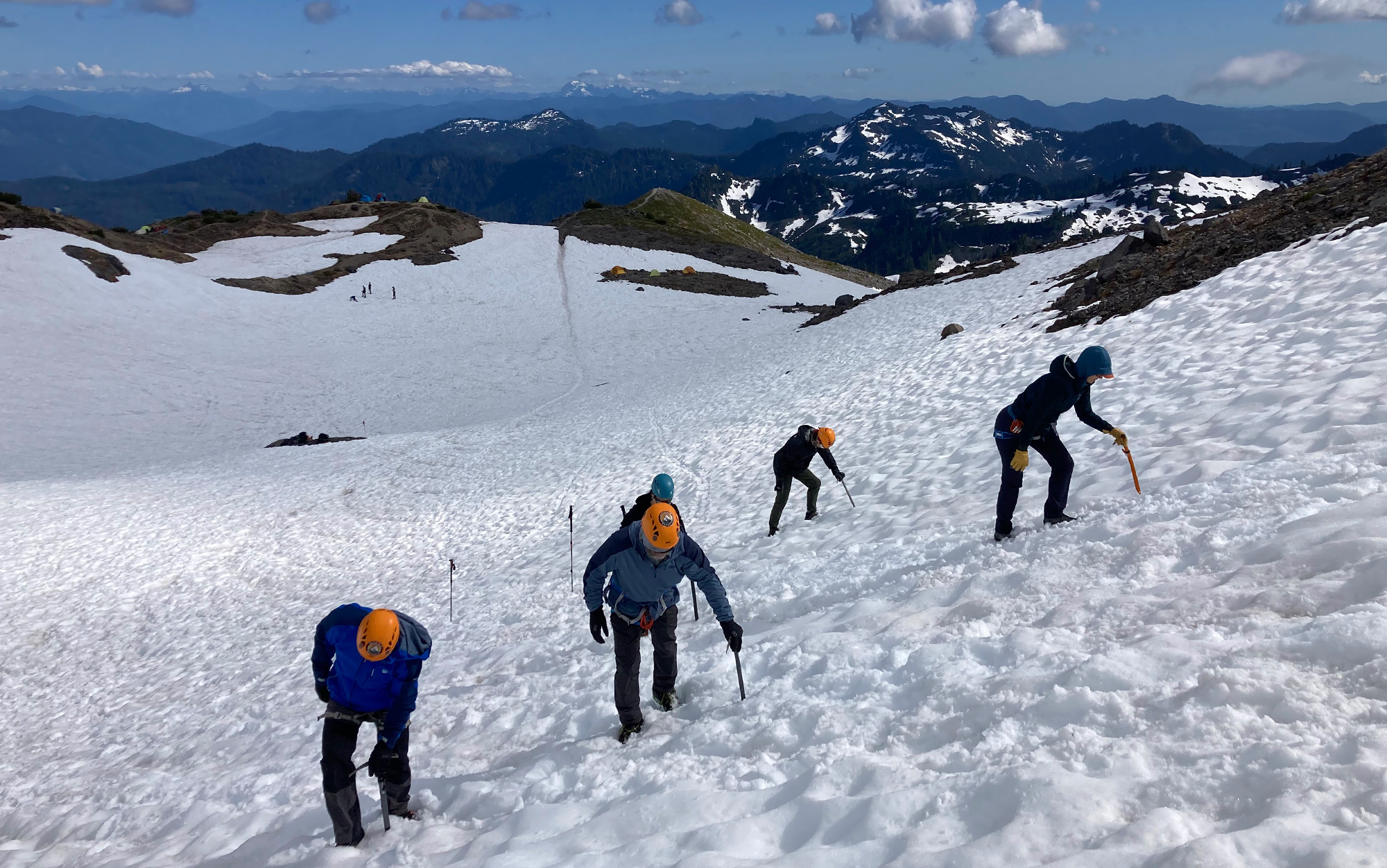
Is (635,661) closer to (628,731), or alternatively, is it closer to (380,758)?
(628,731)

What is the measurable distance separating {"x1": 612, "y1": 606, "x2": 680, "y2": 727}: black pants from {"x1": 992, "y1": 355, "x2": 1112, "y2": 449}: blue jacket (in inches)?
195

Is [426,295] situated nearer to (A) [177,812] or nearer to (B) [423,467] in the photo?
(B) [423,467]

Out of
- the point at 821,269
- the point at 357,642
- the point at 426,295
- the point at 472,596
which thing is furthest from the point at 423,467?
the point at 821,269

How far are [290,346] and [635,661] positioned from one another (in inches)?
1863

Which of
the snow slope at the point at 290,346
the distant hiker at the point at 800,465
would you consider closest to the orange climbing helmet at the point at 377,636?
the distant hiker at the point at 800,465

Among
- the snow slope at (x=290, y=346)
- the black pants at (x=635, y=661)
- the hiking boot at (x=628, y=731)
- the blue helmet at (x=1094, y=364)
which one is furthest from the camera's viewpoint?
the snow slope at (x=290, y=346)

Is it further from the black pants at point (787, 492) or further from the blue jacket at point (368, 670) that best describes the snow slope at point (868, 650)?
the blue jacket at point (368, 670)

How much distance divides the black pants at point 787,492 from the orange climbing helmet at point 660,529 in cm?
680

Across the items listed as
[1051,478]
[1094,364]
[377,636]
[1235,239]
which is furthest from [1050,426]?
[1235,239]

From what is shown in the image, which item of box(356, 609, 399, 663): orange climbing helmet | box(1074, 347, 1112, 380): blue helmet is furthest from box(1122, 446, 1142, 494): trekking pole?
box(356, 609, 399, 663): orange climbing helmet

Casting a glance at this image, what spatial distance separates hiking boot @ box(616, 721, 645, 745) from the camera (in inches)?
299

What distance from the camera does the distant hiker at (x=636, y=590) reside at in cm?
714

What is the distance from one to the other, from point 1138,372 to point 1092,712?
38.9ft

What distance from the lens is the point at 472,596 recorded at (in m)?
15.1
